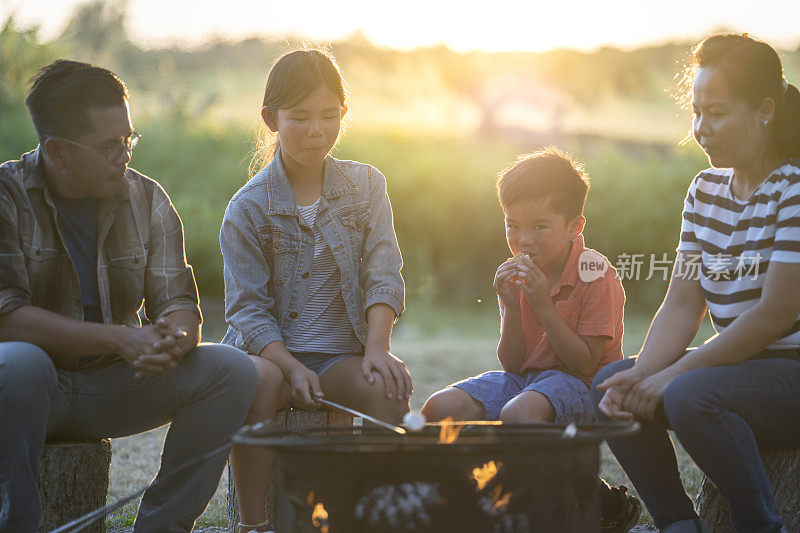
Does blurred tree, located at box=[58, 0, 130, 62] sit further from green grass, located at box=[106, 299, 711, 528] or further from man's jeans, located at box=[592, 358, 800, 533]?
man's jeans, located at box=[592, 358, 800, 533]

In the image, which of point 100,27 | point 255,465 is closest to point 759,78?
point 255,465

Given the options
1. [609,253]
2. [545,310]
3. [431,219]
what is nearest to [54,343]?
[545,310]

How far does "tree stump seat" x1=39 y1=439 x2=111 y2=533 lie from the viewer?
2.58m

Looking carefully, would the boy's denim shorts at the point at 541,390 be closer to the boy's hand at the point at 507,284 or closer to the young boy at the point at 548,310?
the young boy at the point at 548,310

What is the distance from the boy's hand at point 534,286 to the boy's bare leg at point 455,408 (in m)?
0.36

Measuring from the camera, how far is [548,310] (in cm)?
283

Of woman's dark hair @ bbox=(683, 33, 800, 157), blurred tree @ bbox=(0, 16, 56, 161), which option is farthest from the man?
blurred tree @ bbox=(0, 16, 56, 161)

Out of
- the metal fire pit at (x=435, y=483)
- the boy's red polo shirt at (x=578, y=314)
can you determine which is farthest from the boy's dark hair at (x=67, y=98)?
the boy's red polo shirt at (x=578, y=314)

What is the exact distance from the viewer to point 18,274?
2504 millimetres

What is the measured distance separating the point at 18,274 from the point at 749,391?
194 cm

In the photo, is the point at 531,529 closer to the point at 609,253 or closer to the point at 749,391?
the point at 749,391

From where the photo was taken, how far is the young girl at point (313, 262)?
286 cm

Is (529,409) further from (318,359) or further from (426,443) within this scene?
(426,443)

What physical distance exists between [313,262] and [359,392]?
49 centimetres
